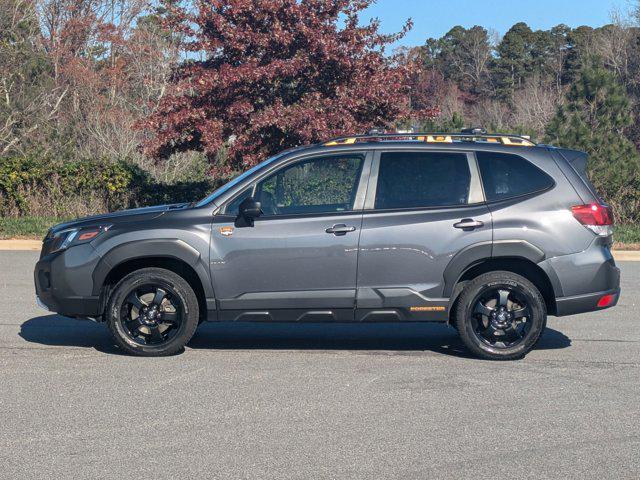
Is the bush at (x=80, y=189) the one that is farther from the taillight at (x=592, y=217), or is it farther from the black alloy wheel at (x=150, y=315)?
the taillight at (x=592, y=217)

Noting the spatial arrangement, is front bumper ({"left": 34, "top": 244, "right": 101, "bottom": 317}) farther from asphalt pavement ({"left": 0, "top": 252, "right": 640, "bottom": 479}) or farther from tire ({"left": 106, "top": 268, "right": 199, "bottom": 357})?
asphalt pavement ({"left": 0, "top": 252, "right": 640, "bottom": 479})

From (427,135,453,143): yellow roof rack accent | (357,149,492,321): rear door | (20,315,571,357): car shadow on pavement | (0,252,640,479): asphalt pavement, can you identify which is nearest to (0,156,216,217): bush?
(20,315,571,357): car shadow on pavement

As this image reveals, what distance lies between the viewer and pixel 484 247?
8.06 metres

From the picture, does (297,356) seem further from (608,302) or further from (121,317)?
(608,302)

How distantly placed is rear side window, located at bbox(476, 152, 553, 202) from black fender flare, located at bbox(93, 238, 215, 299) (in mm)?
2491

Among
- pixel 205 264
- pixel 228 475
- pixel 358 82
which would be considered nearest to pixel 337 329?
pixel 205 264

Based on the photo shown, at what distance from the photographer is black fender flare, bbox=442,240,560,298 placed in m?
8.05

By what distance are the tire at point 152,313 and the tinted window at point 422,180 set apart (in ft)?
5.97

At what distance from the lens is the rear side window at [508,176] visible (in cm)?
824

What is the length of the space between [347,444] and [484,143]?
3.53 m

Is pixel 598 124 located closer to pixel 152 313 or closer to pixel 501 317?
pixel 501 317

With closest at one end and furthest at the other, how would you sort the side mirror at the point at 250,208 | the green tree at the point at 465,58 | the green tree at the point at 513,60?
the side mirror at the point at 250,208 → the green tree at the point at 513,60 → the green tree at the point at 465,58

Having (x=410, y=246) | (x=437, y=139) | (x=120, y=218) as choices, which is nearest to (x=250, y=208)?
(x=120, y=218)

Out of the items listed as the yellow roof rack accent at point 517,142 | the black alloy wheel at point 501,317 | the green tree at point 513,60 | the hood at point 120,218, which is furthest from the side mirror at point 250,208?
the green tree at point 513,60
